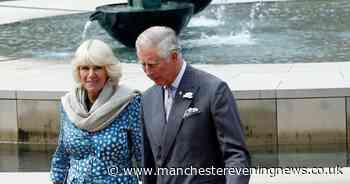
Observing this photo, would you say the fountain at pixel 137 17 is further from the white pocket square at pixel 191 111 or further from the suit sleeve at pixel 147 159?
the white pocket square at pixel 191 111

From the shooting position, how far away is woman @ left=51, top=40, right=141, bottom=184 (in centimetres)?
512

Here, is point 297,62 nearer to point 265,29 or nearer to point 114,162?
point 265,29

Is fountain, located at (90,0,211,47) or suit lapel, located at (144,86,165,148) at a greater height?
suit lapel, located at (144,86,165,148)

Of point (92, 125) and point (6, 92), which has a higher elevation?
point (92, 125)

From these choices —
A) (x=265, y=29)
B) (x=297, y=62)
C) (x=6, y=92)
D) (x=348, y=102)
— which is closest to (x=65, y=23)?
(x=265, y=29)

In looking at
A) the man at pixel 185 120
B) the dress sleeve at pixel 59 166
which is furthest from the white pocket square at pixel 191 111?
the dress sleeve at pixel 59 166

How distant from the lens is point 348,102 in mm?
9266

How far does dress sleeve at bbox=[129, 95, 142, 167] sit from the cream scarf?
0.05m

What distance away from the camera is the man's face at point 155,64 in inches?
179

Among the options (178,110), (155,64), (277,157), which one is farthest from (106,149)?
(277,157)

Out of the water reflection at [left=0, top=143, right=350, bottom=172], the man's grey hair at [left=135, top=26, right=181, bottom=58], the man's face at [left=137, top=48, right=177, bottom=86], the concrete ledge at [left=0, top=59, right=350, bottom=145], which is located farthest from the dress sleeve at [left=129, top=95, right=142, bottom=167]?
the concrete ledge at [left=0, top=59, right=350, bottom=145]

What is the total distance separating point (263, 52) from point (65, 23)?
5141 mm

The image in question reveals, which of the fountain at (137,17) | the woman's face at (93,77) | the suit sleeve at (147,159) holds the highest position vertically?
the woman's face at (93,77)

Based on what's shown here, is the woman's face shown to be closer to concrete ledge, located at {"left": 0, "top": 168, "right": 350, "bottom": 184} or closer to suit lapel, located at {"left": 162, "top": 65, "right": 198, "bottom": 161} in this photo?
suit lapel, located at {"left": 162, "top": 65, "right": 198, "bottom": 161}
